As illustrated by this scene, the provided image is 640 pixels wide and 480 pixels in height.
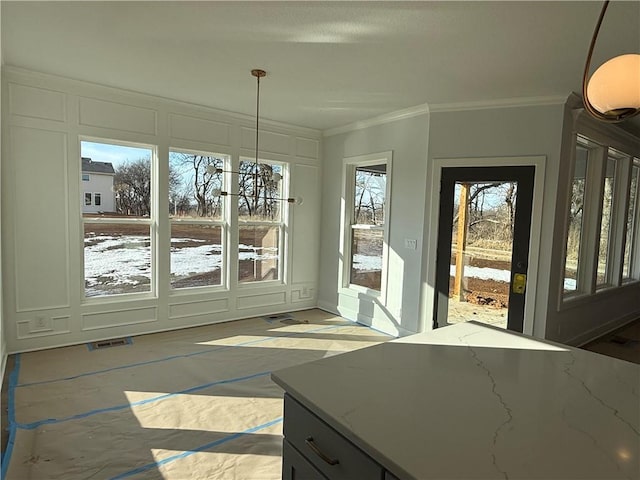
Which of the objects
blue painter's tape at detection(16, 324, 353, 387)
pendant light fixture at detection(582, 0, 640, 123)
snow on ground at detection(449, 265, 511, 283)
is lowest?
blue painter's tape at detection(16, 324, 353, 387)

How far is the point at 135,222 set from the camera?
4.29 meters

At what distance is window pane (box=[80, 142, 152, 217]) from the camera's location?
399cm

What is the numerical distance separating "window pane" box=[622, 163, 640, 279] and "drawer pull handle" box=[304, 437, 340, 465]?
606 centimetres

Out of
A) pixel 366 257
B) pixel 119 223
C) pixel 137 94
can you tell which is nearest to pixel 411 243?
pixel 366 257

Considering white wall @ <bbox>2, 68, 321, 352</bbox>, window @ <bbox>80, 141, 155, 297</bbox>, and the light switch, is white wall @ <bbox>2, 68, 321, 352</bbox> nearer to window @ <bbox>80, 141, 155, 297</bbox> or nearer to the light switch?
window @ <bbox>80, 141, 155, 297</bbox>

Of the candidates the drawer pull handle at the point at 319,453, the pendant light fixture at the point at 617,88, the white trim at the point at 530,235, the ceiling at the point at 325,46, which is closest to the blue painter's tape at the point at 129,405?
the white trim at the point at 530,235

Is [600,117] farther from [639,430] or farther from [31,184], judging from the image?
[31,184]

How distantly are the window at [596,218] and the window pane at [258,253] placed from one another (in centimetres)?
352

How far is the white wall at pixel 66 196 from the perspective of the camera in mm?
3543

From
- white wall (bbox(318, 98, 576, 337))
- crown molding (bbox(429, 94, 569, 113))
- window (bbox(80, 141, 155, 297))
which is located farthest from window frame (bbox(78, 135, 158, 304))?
crown molding (bbox(429, 94, 569, 113))

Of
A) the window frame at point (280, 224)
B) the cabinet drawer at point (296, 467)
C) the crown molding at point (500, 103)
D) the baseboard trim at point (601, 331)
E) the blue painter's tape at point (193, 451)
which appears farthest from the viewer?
the window frame at point (280, 224)

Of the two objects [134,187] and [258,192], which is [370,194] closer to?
[258,192]

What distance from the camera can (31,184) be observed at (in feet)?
11.8

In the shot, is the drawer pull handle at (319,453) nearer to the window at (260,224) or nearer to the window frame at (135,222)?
the window frame at (135,222)
